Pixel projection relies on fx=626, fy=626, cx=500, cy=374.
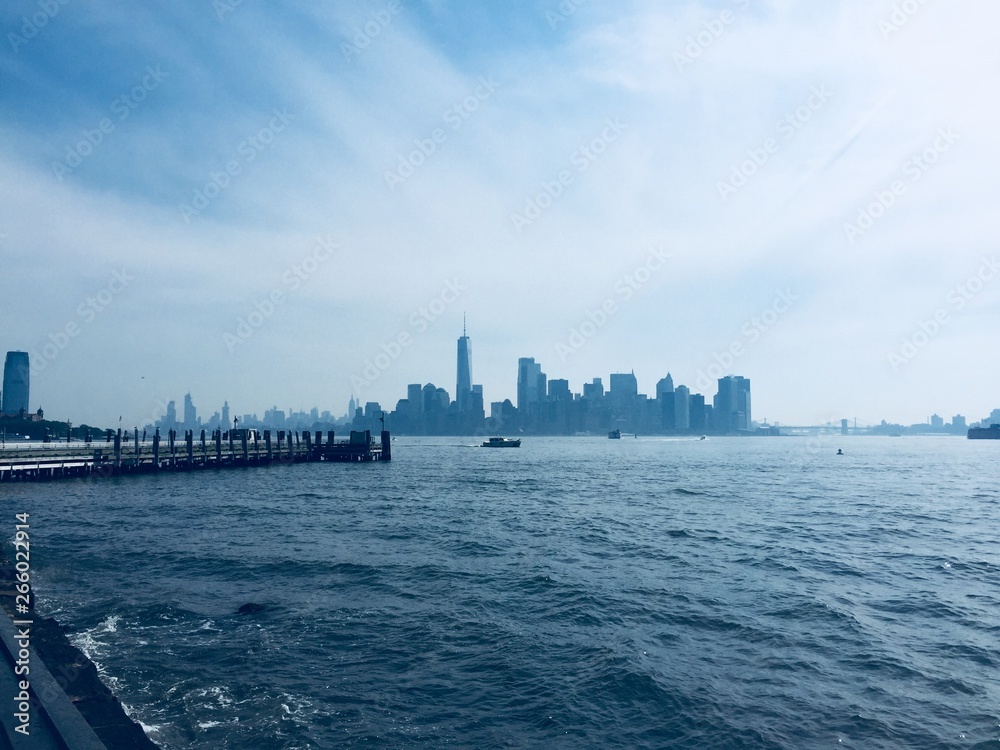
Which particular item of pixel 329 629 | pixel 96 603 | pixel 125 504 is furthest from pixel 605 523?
pixel 125 504

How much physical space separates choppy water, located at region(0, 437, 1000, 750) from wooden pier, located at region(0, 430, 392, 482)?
77.9ft

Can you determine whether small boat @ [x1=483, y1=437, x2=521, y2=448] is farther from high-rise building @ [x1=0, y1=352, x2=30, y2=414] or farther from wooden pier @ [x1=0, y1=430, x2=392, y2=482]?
high-rise building @ [x1=0, y1=352, x2=30, y2=414]

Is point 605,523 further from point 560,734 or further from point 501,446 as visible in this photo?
point 501,446

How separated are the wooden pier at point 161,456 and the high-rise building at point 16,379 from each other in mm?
133407

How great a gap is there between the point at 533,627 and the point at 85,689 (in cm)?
1084

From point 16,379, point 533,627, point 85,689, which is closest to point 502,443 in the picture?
point 16,379

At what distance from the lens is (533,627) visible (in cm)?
1800

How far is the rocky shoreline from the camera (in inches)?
397

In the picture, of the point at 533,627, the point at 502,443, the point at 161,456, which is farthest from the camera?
the point at 502,443

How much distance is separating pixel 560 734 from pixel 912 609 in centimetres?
1478

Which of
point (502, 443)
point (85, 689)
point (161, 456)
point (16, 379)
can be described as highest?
point (16, 379)

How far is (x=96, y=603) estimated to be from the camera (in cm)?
2014

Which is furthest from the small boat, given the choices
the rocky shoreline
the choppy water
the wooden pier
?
the rocky shoreline

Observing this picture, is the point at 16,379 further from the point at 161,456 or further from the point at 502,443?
the point at 161,456
